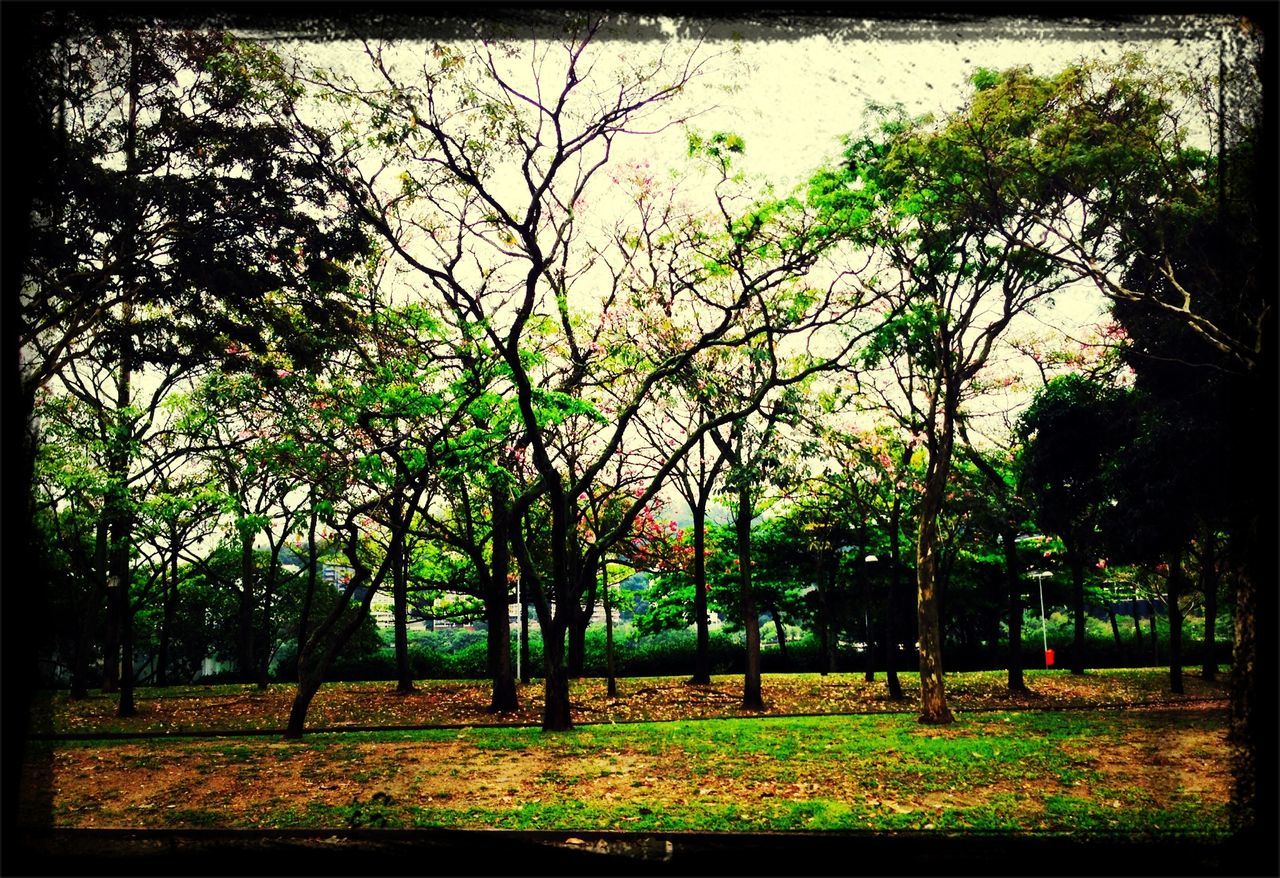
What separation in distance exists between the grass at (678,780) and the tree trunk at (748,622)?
3.43 m

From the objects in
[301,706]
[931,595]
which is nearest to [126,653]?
[301,706]

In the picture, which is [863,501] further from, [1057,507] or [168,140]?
[168,140]

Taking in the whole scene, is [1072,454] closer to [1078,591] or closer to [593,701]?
[1078,591]

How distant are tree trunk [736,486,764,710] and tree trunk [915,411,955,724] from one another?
341 cm

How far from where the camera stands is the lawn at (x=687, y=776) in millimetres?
5043

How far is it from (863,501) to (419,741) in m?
8.56

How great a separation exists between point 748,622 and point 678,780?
6.71 metres

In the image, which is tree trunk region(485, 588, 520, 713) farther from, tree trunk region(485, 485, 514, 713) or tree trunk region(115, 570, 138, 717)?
tree trunk region(115, 570, 138, 717)

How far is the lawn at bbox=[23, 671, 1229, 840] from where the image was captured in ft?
16.5

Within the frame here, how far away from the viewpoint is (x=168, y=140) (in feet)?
18.6

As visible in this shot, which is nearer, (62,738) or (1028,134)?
(1028,134)

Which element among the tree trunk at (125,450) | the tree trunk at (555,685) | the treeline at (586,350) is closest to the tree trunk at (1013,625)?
the treeline at (586,350)

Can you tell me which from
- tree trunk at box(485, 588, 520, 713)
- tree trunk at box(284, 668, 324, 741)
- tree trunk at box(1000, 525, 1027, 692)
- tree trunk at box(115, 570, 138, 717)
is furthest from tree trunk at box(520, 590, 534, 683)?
tree trunk at box(1000, 525, 1027, 692)

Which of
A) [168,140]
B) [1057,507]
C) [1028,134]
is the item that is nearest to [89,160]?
[168,140]
